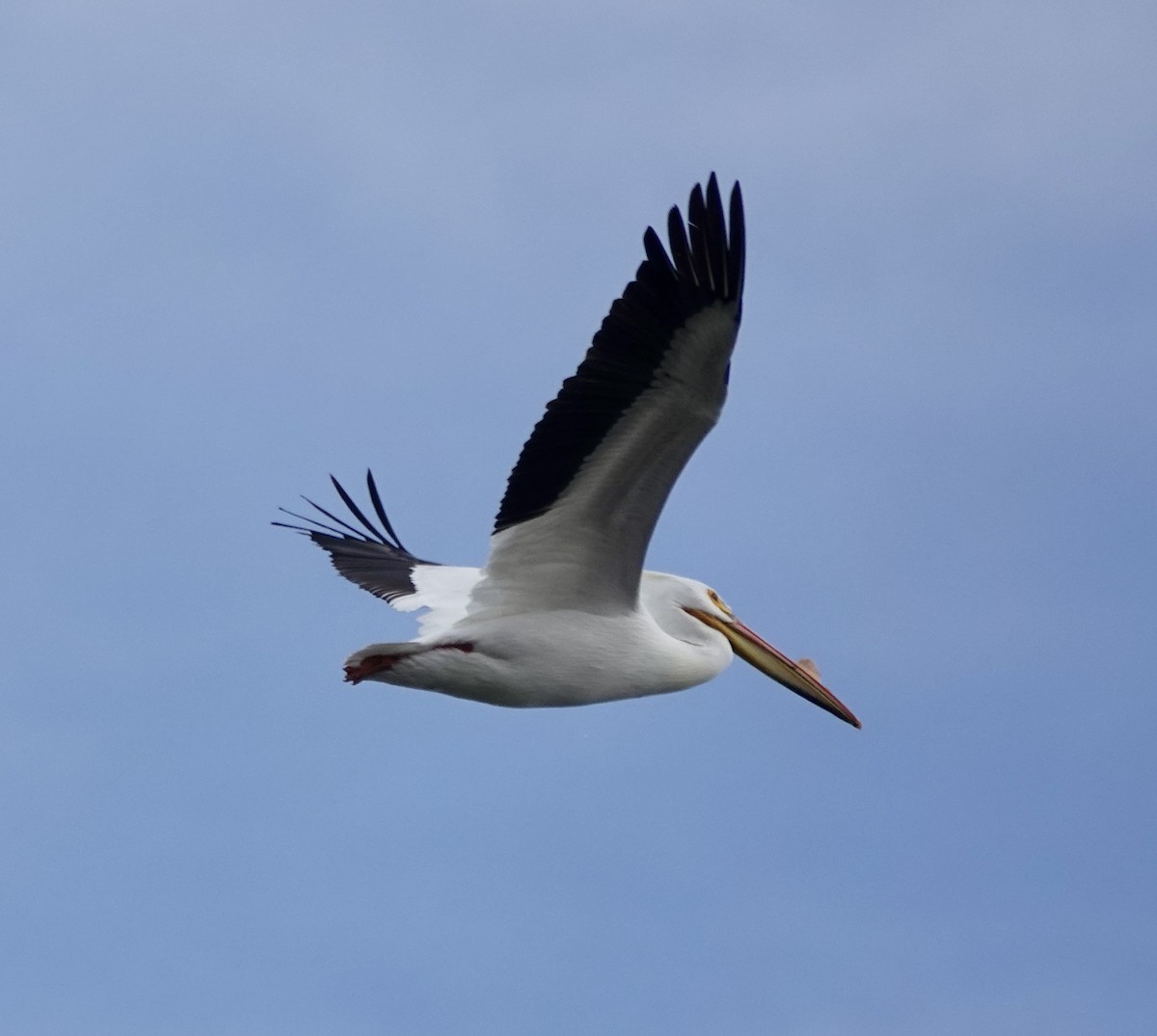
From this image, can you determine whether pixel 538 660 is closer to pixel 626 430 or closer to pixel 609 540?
pixel 609 540

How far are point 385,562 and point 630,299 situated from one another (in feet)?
14.7

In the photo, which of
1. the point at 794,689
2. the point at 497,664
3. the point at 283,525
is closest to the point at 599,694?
the point at 497,664

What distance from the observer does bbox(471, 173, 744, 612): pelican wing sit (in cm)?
1023

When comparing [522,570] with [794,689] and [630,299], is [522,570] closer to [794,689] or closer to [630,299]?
[630,299]

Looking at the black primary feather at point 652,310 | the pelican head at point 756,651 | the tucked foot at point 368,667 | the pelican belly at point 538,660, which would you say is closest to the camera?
the black primary feather at point 652,310

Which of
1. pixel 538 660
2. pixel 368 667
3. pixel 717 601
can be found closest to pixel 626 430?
pixel 538 660

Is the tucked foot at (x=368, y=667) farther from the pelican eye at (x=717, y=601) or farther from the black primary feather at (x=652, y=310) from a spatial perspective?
the pelican eye at (x=717, y=601)

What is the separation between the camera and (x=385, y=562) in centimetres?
1422

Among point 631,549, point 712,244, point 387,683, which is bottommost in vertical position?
point 387,683

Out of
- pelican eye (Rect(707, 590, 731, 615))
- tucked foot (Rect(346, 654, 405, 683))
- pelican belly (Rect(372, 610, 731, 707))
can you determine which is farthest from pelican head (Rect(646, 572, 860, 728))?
tucked foot (Rect(346, 654, 405, 683))

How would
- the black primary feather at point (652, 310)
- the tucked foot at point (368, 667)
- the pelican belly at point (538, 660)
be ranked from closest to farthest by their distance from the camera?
the black primary feather at point (652, 310)
the tucked foot at point (368, 667)
the pelican belly at point (538, 660)

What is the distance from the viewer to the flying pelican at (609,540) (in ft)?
33.7

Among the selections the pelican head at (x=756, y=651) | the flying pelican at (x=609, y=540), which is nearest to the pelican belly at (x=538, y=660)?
the flying pelican at (x=609, y=540)

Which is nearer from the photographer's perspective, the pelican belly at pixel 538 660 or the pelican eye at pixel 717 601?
the pelican belly at pixel 538 660
